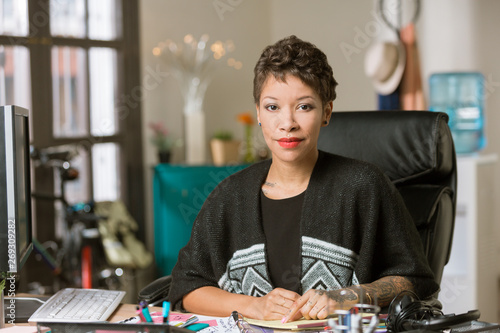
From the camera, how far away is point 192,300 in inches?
60.1

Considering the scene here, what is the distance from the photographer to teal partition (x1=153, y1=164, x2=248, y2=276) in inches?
152

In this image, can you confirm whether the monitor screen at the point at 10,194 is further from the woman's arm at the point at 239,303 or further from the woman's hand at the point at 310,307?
the woman's hand at the point at 310,307

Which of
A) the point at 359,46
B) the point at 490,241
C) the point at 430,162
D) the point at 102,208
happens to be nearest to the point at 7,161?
the point at 430,162

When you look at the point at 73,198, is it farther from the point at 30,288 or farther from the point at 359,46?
the point at 359,46

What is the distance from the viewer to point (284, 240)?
1539mm

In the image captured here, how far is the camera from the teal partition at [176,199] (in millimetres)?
3857

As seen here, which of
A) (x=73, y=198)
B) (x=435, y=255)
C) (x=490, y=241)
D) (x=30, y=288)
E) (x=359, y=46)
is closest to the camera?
(x=435, y=255)

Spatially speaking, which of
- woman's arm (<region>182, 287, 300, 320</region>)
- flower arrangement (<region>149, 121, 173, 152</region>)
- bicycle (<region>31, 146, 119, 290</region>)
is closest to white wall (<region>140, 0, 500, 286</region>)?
flower arrangement (<region>149, 121, 173, 152</region>)

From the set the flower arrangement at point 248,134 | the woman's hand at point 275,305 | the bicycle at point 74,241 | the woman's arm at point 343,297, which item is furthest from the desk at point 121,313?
the flower arrangement at point 248,134

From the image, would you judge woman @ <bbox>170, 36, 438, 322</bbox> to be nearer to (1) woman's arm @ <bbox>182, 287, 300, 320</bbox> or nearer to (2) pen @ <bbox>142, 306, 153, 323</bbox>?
(1) woman's arm @ <bbox>182, 287, 300, 320</bbox>

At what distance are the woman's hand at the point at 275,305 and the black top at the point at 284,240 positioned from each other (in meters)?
0.15

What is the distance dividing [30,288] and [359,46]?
8.57ft

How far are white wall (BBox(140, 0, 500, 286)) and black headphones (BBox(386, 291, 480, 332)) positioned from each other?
2.80 m

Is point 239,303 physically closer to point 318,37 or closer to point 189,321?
point 189,321
